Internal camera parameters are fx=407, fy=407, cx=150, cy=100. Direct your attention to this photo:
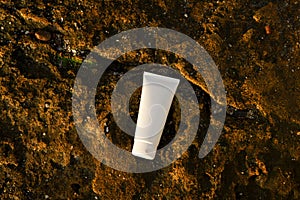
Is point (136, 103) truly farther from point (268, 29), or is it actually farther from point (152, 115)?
point (268, 29)

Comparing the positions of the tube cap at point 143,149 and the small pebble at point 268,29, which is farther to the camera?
the small pebble at point 268,29

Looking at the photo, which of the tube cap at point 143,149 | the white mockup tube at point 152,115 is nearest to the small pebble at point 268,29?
the white mockup tube at point 152,115

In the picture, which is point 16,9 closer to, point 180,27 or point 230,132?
point 180,27


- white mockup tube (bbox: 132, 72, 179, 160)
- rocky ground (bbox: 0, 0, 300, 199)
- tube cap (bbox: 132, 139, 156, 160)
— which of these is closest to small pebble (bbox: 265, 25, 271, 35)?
rocky ground (bbox: 0, 0, 300, 199)

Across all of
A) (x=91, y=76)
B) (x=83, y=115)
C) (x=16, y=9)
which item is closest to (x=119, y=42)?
(x=91, y=76)

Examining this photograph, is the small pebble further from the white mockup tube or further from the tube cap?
the tube cap

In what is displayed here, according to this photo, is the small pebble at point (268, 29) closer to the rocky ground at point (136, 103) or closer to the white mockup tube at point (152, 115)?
the rocky ground at point (136, 103)

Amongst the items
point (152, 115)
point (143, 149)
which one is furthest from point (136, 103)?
point (143, 149)
